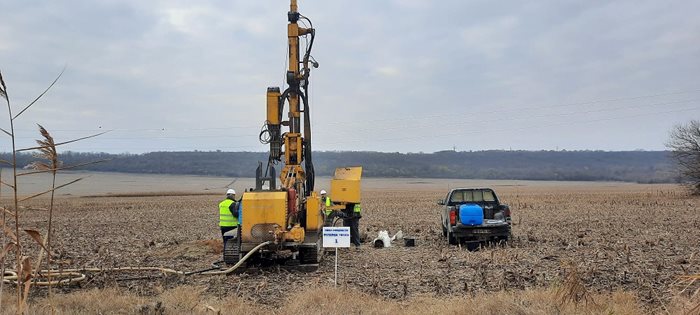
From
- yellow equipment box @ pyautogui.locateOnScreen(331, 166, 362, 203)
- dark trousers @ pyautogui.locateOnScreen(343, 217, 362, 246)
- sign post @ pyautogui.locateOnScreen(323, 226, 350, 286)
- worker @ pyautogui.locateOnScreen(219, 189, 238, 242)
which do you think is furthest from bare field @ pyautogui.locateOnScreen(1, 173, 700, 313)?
yellow equipment box @ pyautogui.locateOnScreen(331, 166, 362, 203)

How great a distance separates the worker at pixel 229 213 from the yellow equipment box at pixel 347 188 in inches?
129

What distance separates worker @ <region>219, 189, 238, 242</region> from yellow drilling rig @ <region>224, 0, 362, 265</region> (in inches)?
31.9

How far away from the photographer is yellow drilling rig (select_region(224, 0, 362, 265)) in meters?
12.6

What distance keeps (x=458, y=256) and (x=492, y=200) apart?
4.32m

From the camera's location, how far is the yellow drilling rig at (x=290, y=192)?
12.6 meters

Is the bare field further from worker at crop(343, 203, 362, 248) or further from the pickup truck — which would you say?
worker at crop(343, 203, 362, 248)

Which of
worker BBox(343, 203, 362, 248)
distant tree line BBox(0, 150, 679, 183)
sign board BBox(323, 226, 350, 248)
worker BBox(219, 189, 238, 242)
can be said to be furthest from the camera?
distant tree line BBox(0, 150, 679, 183)

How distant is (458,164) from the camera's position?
155m

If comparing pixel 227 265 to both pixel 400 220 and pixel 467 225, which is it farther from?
pixel 400 220

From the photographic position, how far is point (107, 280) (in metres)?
11.0

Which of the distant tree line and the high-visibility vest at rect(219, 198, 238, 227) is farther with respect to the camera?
the distant tree line

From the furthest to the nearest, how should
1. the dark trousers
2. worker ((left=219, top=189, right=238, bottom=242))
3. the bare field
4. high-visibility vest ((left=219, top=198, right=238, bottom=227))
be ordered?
the dark trousers
high-visibility vest ((left=219, top=198, right=238, bottom=227))
worker ((left=219, top=189, right=238, bottom=242))
the bare field

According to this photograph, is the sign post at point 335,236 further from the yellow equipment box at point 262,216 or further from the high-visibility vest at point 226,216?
the high-visibility vest at point 226,216

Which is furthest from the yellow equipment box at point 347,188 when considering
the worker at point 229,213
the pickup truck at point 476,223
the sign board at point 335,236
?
the sign board at point 335,236
